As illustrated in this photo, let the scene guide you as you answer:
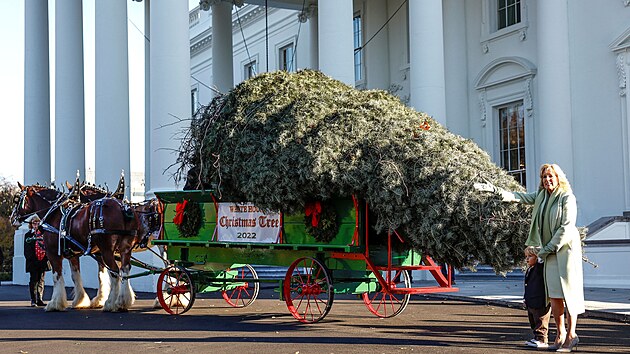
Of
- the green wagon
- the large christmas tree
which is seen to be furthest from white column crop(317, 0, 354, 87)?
the large christmas tree

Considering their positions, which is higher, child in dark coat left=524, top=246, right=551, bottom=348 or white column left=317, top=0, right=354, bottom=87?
white column left=317, top=0, right=354, bottom=87

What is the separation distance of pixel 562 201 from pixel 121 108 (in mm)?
15246

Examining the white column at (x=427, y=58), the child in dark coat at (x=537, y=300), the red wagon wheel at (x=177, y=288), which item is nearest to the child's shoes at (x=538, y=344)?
the child in dark coat at (x=537, y=300)

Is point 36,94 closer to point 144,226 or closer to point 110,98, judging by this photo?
point 110,98

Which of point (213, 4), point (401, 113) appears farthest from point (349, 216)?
point (213, 4)

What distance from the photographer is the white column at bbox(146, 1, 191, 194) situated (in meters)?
18.7

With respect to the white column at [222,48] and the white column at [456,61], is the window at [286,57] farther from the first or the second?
the white column at [456,61]

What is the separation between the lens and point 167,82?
18.8 meters

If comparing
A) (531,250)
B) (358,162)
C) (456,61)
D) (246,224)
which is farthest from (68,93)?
(531,250)

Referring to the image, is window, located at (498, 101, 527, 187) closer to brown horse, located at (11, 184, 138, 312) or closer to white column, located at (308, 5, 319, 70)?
white column, located at (308, 5, 319, 70)

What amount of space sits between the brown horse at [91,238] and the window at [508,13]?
44.7ft

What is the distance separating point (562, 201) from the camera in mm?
8656

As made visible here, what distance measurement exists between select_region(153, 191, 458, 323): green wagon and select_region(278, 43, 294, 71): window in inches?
931

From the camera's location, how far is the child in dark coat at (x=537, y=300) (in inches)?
348
